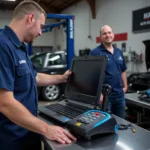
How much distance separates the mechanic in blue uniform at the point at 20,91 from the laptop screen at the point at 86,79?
365 mm

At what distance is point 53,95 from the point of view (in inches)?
→ 246

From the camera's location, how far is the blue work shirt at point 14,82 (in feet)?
3.71

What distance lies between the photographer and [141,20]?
20.4ft

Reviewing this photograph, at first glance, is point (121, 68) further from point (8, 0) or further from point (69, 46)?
point (8, 0)

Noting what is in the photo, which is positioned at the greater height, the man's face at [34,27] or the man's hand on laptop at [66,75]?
the man's face at [34,27]

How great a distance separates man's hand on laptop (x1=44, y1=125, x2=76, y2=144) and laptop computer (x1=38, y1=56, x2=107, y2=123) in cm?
17

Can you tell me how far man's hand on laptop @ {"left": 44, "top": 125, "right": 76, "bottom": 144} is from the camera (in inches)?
42.4

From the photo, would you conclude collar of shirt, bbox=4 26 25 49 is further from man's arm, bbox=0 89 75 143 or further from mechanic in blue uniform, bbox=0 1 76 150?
man's arm, bbox=0 89 75 143

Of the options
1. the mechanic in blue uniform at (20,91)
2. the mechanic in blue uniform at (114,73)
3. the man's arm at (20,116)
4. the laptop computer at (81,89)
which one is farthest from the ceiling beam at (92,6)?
the man's arm at (20,116)

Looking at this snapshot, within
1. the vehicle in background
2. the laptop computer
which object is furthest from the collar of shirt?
the vehicle in background

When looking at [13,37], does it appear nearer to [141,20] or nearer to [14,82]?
[14,82]

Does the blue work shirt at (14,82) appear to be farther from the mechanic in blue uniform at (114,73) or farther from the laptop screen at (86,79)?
the mechanic in blue uniform at (114,73)

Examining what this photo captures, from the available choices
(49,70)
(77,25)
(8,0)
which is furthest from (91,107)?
(8,0)

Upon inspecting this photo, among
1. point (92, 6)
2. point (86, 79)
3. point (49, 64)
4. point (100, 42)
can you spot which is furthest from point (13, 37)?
point (92, 6)
